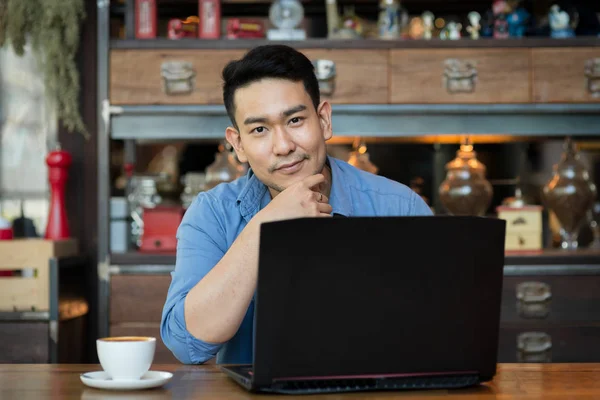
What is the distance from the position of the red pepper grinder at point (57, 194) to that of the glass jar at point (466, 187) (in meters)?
1.39

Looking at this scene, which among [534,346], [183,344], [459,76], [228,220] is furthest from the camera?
[459,76]

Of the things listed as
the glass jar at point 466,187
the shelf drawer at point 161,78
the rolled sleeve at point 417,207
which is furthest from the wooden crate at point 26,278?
the rolled sleeve at point 417,207

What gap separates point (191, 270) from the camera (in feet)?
5.06

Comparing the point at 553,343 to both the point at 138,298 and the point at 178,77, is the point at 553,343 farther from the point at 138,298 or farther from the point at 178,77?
the point at 178,77

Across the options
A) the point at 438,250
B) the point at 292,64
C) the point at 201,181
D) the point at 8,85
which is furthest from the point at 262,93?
the point at 8,85

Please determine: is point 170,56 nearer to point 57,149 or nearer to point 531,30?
point 57,149

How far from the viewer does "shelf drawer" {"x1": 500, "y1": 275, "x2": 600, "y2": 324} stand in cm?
297

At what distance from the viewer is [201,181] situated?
11.0 ft

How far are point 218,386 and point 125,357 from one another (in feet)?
0.43

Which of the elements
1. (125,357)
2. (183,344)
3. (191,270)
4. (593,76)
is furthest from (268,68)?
(593,76)

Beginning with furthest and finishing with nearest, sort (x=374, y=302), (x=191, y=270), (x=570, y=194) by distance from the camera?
(x=570, y=194)
(x=191, y=270)
(x=374, y=302)

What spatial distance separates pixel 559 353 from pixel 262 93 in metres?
1.82

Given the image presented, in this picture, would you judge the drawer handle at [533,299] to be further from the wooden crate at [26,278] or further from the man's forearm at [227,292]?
the man's forearm at [227,292]

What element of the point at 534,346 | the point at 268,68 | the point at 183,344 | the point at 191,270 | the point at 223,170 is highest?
the point at 268,68
